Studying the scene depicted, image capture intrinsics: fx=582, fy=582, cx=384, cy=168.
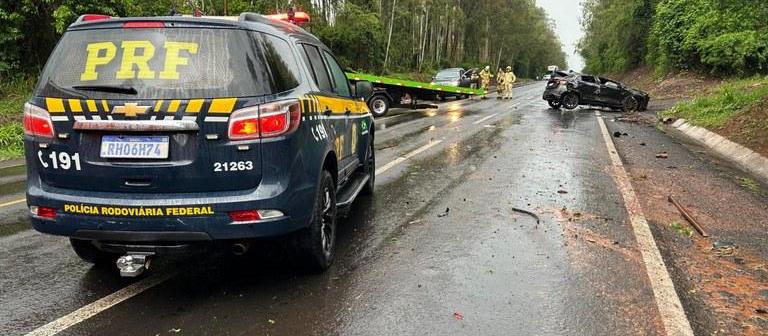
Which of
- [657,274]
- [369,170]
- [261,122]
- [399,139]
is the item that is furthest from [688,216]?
[399,139]

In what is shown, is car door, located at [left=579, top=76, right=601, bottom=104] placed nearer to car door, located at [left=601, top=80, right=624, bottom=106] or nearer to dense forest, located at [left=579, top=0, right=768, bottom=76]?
car door, located at [left=601, top=80, right=624, bottom=106]

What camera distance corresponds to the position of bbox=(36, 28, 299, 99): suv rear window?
11.5ft

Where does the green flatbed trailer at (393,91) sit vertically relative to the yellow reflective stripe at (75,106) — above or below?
below

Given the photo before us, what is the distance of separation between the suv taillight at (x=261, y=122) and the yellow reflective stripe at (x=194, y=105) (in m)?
0.19

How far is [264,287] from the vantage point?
4.21m

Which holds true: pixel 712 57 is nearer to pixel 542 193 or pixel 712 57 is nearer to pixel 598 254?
pixel 542 193

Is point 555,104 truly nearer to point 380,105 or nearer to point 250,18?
point 380,105

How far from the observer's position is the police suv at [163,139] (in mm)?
3469

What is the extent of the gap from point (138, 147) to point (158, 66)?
1.67 feet

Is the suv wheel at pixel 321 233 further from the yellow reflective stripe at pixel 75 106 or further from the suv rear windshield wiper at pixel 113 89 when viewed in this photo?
the yellow reflective stripe at pixel 75 106

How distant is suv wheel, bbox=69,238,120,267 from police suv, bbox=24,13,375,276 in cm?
67

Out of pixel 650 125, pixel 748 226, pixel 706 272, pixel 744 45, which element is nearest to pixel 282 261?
pixel 706 272

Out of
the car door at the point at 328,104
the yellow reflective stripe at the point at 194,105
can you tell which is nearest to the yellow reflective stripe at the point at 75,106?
the yellow reflective stripe at the point at 194,105

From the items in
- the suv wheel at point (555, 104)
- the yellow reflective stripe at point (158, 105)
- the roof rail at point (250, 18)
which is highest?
the roof rail at point (250, 18)
